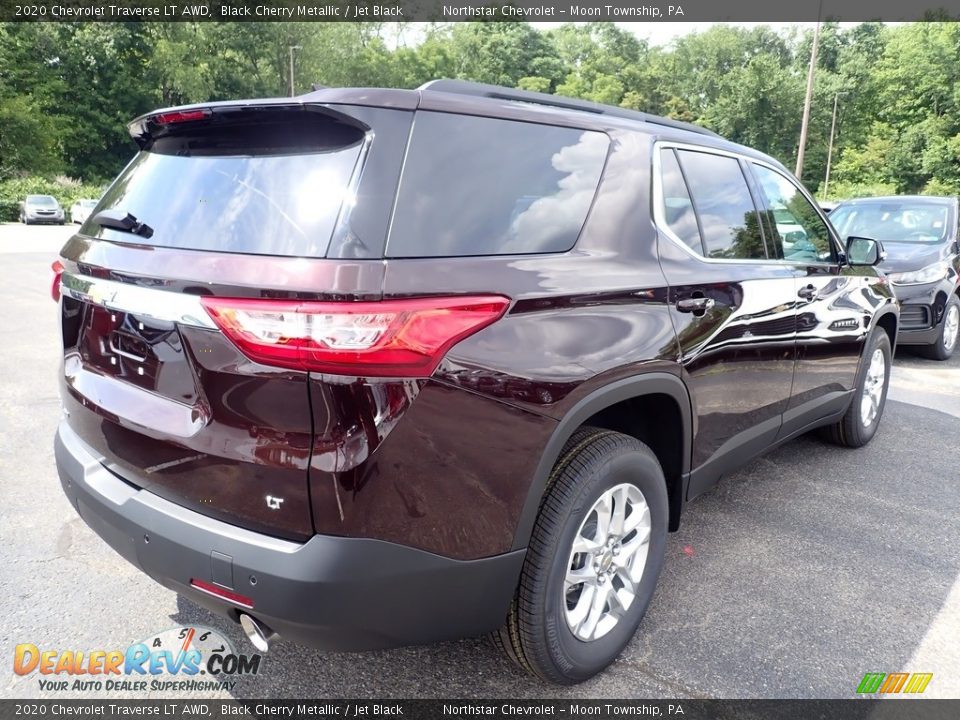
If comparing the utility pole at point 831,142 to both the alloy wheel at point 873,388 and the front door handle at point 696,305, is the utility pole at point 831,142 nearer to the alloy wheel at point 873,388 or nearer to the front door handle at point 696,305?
the alloy wheel at point 873,388

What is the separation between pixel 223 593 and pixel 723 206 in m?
2.39

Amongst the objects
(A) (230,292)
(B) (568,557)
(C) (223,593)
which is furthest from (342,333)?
(B) (568,557)

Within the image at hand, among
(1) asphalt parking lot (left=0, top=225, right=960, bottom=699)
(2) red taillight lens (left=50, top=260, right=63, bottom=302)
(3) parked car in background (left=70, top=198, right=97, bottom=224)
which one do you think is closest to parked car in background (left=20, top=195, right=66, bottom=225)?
(1) asphalt parking lot (left=0, top=225, right=960, bottom=699)

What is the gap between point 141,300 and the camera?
1.87 meters

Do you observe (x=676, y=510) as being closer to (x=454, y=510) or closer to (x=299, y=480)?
(x=454, y=510)

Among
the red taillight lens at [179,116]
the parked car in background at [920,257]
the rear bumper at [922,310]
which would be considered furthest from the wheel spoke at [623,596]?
the rear bumper at [922,310]

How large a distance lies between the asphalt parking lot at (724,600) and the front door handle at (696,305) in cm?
114

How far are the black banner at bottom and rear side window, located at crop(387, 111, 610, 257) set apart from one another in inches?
55.3

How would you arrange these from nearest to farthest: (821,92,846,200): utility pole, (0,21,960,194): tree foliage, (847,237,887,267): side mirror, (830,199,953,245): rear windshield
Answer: (847,237,887,267): side mirror < (830,199,953,245): rear windshield < (0,21,960,194): tree foliage < (821,92,846,200): utility pole

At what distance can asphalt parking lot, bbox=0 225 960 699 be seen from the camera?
2.28 m

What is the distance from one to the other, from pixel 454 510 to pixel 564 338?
1.89 ft

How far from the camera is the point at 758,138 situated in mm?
58219

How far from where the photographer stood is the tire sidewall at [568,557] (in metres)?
2.05

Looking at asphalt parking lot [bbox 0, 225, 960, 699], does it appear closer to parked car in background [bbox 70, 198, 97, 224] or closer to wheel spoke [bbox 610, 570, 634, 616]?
wheel spoke [bbox 610, 570, 634, 616]
